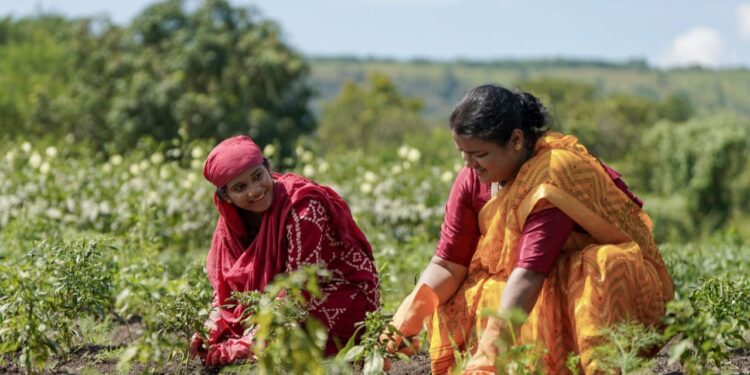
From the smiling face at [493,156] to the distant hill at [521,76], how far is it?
134m

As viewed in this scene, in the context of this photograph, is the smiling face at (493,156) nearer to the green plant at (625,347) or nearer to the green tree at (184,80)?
the green plant at (625,347)

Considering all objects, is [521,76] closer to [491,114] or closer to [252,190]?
[252,190]

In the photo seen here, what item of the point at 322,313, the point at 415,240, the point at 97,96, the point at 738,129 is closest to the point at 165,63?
the point at 97,96

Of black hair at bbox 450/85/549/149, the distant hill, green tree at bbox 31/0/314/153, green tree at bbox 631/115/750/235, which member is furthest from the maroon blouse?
the distant hill

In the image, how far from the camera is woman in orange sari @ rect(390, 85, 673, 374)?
10.2ft

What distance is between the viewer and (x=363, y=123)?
47.7 meters

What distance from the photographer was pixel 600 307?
10.0ft

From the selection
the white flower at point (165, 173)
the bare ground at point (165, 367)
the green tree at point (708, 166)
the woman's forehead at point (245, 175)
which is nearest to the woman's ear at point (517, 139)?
the bare ground at point (165, 367)

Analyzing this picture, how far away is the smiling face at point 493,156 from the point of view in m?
3.15

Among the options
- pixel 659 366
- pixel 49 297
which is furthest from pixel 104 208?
pixel 659 366

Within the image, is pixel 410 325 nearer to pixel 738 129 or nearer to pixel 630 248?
pixel 630 248

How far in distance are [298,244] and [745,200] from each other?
20.4m

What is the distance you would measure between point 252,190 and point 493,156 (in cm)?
103

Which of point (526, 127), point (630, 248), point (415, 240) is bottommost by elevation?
point (415, 240)
